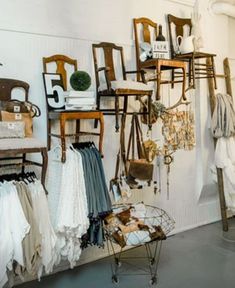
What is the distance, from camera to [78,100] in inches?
120

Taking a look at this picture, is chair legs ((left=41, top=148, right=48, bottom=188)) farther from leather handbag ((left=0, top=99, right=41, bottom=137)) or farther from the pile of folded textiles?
the pile of folded textiles

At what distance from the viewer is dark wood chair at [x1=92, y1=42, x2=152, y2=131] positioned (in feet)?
10.8

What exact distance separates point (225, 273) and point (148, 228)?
2.87 ft

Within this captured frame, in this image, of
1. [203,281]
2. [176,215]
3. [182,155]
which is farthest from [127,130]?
[203,281]

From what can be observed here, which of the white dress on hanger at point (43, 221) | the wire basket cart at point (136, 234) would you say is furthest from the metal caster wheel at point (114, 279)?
the white dress on hanger at point (43, 221)

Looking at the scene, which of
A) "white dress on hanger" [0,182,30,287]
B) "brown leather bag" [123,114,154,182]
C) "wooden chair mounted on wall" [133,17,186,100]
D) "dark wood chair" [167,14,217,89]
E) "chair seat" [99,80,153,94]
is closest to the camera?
"white dress on hanger" [0,182,30,287]

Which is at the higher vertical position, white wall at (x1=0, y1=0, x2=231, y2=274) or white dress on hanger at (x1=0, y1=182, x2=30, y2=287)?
white wall at (x1=0, y1=0, x2=231, y2=274)

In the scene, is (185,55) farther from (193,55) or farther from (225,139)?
(225,139)

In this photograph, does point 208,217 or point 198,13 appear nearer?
point 198,13

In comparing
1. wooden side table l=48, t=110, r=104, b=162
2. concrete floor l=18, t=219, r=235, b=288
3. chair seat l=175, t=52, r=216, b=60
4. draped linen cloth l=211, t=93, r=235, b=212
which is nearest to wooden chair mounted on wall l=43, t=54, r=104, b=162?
wooden side table l=48, t=110, r=104, b=162

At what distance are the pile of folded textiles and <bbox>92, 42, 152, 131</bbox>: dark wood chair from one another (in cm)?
85

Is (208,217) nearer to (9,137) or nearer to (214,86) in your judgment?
(214,86)

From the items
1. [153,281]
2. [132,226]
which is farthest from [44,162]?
[153,281]

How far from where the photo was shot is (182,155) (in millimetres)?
4441
